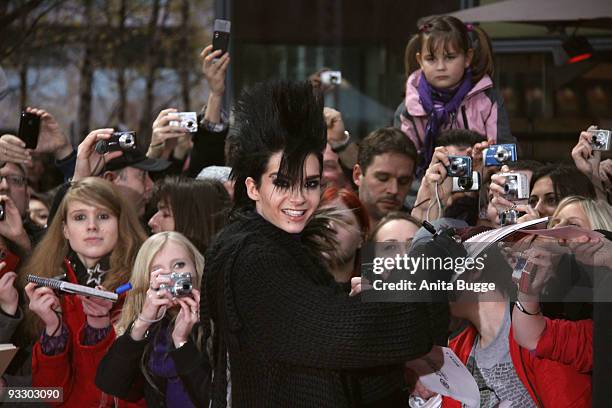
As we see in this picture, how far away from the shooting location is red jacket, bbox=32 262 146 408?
428cm

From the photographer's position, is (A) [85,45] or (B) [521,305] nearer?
(B) [521,305]

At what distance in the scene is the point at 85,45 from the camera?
8.33m

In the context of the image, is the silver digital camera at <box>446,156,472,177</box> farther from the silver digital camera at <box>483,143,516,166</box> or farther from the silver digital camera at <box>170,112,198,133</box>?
the silver digital camera at <box>170,112,198,133</box>

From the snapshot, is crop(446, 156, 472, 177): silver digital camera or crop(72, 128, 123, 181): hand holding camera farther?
crop(72, 128, 123, 181): hand holding camera

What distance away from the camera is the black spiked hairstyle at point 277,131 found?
3.28 metres

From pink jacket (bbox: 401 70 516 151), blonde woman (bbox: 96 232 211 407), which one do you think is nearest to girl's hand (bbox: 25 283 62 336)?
blonde woman (bbox: 96 232 211 407)

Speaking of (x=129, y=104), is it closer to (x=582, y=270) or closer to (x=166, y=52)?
(x=166, y=52)

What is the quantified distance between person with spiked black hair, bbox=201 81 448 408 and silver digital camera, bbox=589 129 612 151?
1.30m

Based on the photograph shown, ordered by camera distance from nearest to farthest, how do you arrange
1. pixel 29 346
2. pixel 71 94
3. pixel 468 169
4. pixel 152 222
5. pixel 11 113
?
pixel 468 169
pixel 29 346
pixel 152 222
pixel 11 113
pixel 71 94

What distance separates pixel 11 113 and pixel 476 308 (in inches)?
202

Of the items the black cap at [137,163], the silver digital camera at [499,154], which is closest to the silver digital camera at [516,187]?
the silver digital camera at [499,154]

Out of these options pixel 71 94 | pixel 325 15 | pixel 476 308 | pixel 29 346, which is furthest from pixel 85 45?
pixel 476 308

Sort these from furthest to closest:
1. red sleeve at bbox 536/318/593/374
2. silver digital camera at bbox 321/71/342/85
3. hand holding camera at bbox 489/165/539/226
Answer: silver digital camera at bbox 321/71/342/85 < hand holding camera at bbox 489/165/539/226 < red sleeve at bbox 536/318/593/374

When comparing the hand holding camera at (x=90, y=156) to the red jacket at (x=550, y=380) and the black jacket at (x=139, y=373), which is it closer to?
the black jacket at (x=139, y=373)
